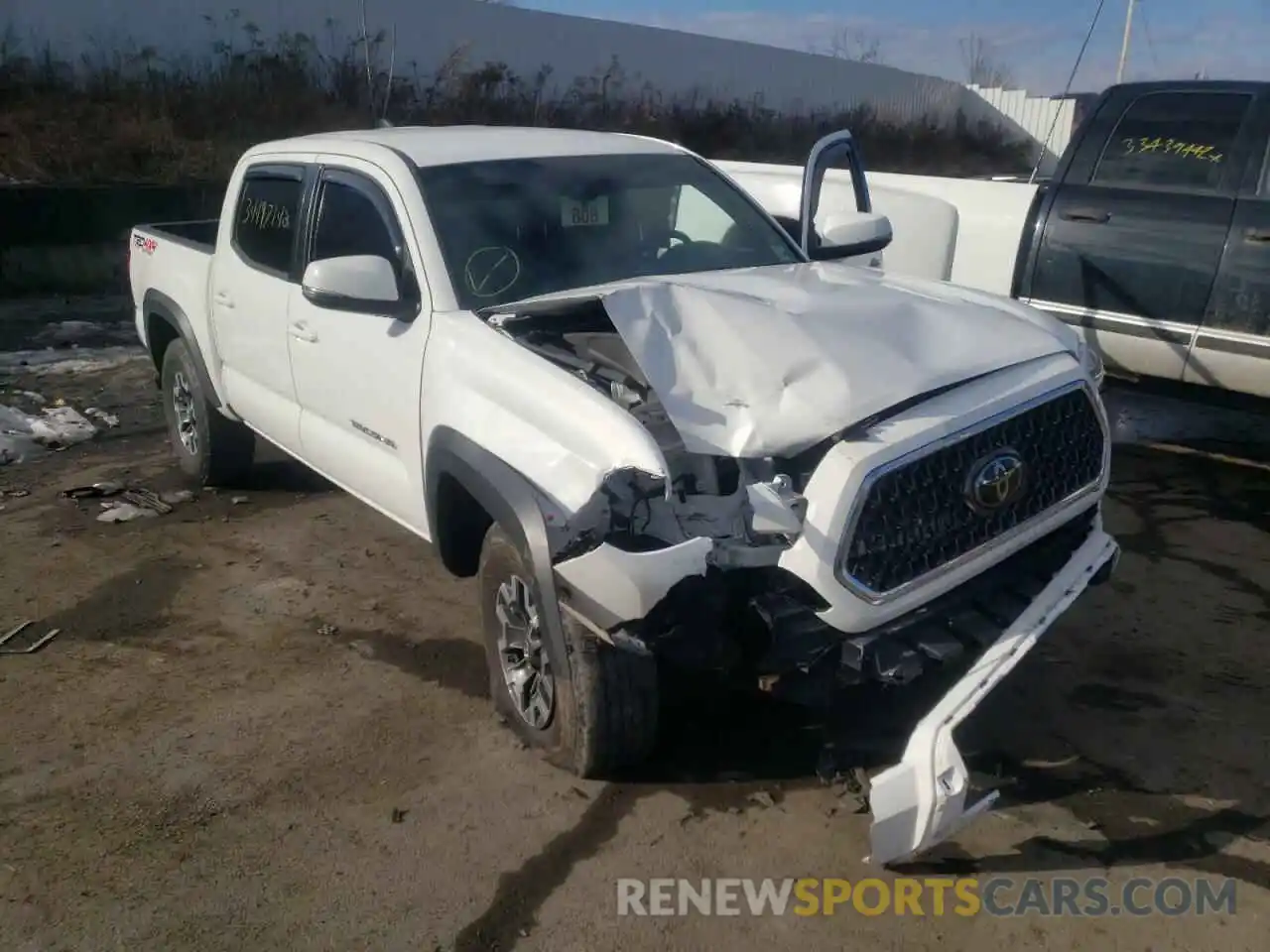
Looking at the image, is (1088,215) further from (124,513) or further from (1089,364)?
(124,513)

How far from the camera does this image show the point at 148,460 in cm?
664

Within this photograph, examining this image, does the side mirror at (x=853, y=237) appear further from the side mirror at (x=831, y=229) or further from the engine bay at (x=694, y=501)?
the engine bay at (x=694, y=501)

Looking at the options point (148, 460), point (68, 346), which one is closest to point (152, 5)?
point (68, 346)

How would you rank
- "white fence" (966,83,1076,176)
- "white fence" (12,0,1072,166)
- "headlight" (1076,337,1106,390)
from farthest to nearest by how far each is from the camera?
"white fence" (966,83,1076,176)
"white fence" (12,0,1072,166)
"headlight" (1076,337,1106,390)

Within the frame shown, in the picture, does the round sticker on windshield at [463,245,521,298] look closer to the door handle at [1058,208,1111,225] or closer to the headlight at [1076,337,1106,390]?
the headlight at [1076,337,1106,390]

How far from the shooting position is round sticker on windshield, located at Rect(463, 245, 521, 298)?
148 inches

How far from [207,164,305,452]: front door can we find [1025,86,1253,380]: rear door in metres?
3.76

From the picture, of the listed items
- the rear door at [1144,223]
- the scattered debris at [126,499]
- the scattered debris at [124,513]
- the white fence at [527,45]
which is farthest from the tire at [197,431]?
the white fence at [527,45]

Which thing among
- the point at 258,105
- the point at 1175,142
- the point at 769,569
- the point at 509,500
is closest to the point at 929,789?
the point at 769,569

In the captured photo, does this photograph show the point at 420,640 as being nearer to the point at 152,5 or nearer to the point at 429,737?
the point at 429,737

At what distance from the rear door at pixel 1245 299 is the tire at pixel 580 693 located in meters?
3.63

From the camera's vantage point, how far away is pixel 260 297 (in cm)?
487

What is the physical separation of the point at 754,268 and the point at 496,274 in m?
0.94

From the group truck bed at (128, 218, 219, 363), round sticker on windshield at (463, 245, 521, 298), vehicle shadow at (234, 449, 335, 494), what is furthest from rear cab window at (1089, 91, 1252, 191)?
truck bed at (128, 218, 219, 363)
